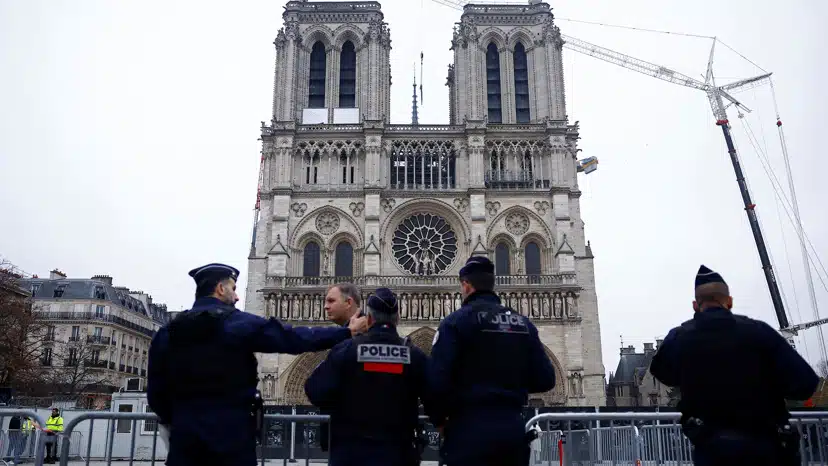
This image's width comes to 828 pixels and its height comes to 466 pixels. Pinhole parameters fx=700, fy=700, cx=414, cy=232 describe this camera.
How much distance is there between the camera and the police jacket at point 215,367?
168 inches

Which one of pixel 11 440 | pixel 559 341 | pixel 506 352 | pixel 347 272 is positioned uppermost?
pixel 347 272

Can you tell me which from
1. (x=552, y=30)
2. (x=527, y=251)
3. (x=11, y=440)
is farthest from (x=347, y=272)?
(x=11, y=440)

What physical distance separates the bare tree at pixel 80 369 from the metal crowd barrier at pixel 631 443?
1426 inches

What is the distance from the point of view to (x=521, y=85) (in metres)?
38.2

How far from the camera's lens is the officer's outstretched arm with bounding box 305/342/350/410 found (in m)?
4.39

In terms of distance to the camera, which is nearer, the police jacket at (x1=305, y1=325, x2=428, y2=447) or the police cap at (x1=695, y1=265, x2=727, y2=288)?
the police jacket at (x1=305, y1=325, x2=428, y2=447)

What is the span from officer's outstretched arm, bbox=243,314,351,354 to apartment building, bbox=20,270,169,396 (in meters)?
42.0

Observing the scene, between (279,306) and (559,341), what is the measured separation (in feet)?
42.6

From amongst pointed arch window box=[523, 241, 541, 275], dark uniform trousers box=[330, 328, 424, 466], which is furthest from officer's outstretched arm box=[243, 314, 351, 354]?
pointed arch window box=[523, 241, 541, 275]

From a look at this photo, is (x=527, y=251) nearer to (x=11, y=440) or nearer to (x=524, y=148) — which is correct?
(x=524, y=148)

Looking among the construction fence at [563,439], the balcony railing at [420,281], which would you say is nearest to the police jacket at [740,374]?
the construction fence at [563,439]

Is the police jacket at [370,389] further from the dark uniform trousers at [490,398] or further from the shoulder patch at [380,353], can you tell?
the dark uniform trousers at [490,398]

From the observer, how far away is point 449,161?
118ft

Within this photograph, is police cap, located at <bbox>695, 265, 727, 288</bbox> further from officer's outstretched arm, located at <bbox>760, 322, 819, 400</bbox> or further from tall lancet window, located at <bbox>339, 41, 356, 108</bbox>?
tall lancet window, located at <bbox>339, 41, 356, 108</bbox>
